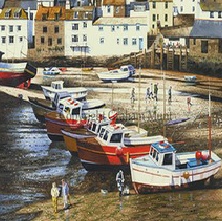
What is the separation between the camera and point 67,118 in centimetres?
4078

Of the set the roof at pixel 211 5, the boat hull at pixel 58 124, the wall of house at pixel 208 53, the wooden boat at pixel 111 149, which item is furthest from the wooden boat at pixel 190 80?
the wooden boat at pixel 111 149

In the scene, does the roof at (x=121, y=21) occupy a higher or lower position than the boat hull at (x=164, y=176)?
higher

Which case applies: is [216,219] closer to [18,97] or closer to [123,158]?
[123,158]

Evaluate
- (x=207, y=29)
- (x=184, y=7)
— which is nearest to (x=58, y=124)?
(x=207, y=29)

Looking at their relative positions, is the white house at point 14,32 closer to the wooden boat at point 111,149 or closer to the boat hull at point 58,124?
the boat hull at point 58,124

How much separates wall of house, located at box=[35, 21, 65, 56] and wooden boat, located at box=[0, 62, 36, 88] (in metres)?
16.4

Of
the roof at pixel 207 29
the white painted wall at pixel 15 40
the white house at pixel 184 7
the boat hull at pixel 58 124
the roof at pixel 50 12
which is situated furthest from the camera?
the white house at pixel 184 7

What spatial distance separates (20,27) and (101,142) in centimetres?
5046

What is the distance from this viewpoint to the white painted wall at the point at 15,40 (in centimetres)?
8094

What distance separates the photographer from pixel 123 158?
32.9 metres

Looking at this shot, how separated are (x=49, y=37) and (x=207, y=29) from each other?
17.0 metres

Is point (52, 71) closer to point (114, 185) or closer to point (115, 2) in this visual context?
point (115, 2)

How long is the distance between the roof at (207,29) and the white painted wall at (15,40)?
59.2ft

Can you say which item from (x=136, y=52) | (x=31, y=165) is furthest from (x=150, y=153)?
(x=136, y=52)
